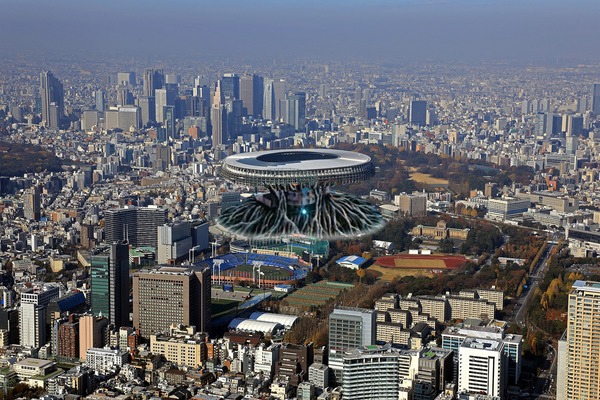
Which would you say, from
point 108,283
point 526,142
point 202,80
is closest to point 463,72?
point 526,142

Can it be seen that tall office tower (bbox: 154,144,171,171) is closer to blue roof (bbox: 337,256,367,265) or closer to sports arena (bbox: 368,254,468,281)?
sports arena (bbox: 368,254,468,281)

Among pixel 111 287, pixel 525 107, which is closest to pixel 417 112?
pixel 525 107

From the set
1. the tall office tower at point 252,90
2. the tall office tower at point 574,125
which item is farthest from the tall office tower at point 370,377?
the tall office tower at point 252,90

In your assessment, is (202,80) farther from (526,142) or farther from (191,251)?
(191,251)

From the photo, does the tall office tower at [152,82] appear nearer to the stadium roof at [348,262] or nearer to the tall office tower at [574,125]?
the tall office tower at [574,125]

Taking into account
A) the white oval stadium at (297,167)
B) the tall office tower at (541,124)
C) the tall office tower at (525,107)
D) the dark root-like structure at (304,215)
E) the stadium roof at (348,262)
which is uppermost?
the white oval stadium at (297,167)

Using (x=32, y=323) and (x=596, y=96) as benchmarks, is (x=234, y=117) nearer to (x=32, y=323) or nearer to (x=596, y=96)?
(x=596, y=96)
